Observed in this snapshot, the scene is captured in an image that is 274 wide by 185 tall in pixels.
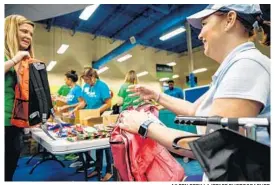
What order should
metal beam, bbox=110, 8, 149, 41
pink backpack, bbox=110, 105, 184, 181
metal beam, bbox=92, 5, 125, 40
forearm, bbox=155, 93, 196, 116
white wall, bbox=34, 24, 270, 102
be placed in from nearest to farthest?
pink backpack, bbox=110, 105, 184, 181 → forearm, bbox=155, 93, 196, 116 → metal beam, bbox=92, 5, 125, 40 → metal beam, bbox=110, 8, 149, 41 → white wall, bbox=34, 24, 270, 102

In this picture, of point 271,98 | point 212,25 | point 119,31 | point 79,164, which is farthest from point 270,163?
point 119,31

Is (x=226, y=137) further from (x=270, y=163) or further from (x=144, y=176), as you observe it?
(x=144, y=176)

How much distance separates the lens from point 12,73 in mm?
1430

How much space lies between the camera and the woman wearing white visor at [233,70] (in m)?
0.66

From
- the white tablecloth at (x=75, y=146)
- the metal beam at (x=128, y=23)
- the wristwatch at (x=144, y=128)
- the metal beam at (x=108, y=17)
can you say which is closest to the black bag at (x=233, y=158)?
the wristwatch at (x=144, y=128)

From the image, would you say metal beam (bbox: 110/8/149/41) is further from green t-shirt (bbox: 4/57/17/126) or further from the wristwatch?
the wristwatch

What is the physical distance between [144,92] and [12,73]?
0.91 metres

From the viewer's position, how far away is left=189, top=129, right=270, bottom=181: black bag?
55 centimetres

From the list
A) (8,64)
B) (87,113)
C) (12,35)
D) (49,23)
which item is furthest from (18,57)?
(49,23)

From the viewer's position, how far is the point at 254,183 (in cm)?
58

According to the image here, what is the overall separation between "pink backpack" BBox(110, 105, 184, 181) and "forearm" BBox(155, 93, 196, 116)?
272mm

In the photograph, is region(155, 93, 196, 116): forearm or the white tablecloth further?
the white tablecloth

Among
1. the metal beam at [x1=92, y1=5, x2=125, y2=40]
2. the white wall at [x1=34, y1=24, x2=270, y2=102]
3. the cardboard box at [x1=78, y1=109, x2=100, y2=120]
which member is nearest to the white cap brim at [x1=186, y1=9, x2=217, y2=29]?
the cardboard box at [x1=78, y1=109, x2=100, y2=120]

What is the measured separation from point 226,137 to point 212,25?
1.62ft
